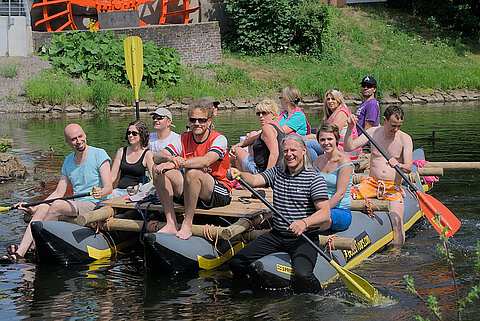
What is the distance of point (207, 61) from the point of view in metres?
27.2

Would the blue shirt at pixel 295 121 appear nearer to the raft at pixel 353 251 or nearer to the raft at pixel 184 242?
the raft at pixel 353 251

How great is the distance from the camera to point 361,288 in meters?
7.26

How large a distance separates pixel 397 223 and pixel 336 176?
1377mm

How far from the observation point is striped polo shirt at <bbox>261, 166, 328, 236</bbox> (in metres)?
7.51

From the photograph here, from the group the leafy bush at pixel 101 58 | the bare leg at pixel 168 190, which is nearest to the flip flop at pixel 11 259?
the bare leg at pixel 168 190

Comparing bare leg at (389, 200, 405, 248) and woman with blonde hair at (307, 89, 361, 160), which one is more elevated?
woman with blonde hair at (307, 89, 361, 160)

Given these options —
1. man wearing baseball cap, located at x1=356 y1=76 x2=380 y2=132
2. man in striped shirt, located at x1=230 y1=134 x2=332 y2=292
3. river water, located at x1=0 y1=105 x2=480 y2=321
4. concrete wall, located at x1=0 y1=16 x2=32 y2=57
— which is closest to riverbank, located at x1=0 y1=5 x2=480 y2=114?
concrete wall, located at x1=0 y1=16 x2=32 y2=57

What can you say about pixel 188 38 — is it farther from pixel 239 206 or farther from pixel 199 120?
pixel 199 120

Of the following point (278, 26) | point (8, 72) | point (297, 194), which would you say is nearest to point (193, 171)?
point (297, 194)

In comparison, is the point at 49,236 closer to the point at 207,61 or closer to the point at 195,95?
the point at 195,95

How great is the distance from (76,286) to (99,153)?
1443mm

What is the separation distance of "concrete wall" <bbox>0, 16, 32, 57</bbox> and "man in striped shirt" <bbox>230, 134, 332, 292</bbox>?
1922cm

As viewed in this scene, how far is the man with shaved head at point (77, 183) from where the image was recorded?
28.4ft

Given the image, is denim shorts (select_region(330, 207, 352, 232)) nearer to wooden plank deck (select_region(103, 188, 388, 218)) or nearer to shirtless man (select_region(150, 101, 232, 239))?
wooden plank deck (select_region(103, 188, 388, 218))
